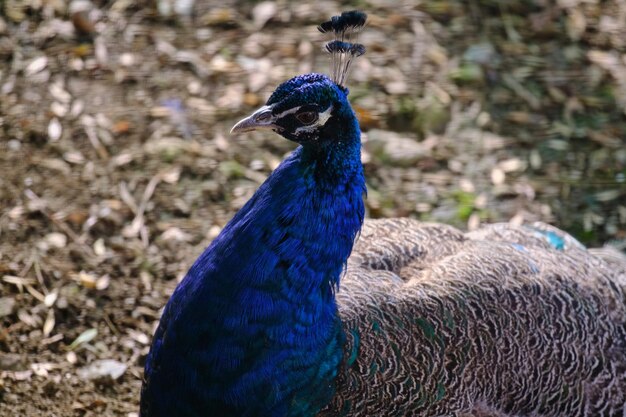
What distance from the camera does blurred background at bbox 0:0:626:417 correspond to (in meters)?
3.72

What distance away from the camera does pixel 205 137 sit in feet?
14.9

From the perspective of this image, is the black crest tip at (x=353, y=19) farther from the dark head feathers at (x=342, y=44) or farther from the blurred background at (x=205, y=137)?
the blurred background at (x=205, y=137)

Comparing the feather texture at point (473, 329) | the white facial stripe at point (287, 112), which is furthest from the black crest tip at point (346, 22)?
the feather texture at point (473, 329)

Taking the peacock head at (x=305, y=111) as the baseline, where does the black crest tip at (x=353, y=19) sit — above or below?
above

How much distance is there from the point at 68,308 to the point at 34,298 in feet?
0.47

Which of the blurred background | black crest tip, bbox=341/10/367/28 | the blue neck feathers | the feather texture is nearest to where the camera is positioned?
the blue neck feathers

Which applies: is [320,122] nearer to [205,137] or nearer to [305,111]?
[305,111]

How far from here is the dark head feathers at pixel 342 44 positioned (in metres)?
2.56

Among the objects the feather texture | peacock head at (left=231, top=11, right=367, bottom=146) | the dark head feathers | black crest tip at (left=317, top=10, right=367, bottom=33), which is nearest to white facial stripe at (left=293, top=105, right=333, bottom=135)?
peacock head at (left=231, top=11, right=367, bottom=146)

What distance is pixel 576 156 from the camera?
15.5ft

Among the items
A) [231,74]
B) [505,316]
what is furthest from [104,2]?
[505,316]

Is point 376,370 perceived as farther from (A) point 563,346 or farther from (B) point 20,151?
(B) point 20,151

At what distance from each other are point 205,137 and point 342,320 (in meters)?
2.11

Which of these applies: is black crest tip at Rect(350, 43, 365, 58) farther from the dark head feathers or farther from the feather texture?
the feather texture
